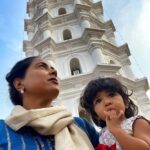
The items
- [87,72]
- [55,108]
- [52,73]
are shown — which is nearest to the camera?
[55,108]

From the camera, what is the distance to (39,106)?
3738 millimetres

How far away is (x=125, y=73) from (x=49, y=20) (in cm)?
678

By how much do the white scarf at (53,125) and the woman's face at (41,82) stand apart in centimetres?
28

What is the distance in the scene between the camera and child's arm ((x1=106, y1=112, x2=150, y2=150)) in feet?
9.66

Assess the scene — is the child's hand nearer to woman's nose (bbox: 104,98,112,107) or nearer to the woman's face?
woman's nose (bbox: 104,98,112,107)

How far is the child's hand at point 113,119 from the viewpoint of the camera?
3207mm

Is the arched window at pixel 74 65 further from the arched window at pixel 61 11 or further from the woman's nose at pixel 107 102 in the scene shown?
the woman's nose at pixel 107 102

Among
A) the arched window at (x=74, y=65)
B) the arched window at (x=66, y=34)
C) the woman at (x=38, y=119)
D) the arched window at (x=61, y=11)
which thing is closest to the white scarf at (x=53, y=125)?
the woman at (x=38, y=119)

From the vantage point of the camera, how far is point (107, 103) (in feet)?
11.6

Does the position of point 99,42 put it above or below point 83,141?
above

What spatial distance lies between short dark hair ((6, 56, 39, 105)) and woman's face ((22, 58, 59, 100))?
9 centimetres

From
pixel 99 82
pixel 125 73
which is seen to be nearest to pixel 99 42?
pixel 125 73

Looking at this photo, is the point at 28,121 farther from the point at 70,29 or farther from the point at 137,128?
the point at 70,29

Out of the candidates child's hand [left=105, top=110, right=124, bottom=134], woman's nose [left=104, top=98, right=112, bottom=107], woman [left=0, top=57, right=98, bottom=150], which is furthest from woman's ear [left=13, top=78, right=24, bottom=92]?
child's hand [left=105, top=110, right=124, bottom=134]
